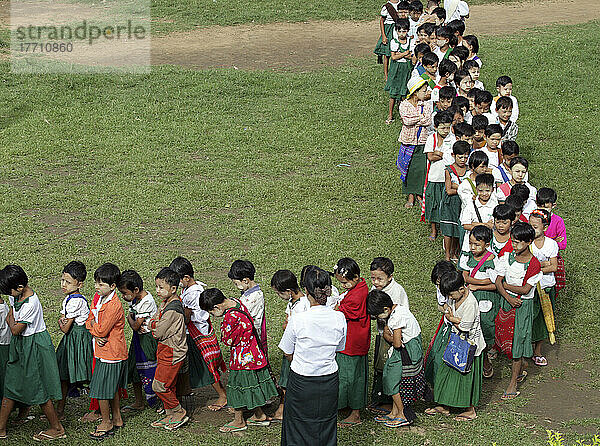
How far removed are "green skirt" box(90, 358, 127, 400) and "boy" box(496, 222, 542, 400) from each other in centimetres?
275

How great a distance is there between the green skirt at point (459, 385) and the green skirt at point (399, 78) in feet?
20.3

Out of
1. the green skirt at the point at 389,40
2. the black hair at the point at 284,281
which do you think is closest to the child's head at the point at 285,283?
the black hair at the point at 284,281

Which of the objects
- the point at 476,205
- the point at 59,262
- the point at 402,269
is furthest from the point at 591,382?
the point at 59,262

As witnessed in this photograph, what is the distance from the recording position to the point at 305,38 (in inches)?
616

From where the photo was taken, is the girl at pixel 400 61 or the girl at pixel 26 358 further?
the girl at pixel 400 61

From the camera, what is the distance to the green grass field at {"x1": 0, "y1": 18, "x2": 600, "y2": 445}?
23.5 feet

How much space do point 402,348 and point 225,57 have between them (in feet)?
33.4

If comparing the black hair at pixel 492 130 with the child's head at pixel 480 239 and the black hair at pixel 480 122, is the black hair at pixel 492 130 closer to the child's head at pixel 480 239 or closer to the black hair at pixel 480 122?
the black hair at pixel 480 122

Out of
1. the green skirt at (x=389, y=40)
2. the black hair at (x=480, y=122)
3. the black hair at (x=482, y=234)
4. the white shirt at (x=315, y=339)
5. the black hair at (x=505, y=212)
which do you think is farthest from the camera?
the green skirt at (x=389, y=40)

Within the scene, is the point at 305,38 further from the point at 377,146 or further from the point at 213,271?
the point at 213,271

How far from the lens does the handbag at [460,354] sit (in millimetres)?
5383

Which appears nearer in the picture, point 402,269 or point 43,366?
point 43,366

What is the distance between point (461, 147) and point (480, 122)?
54cm

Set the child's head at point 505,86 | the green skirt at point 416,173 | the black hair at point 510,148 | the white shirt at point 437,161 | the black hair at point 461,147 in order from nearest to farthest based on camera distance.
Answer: the black hair at point 461,147
the black hair at point 510,148
the white shirt at point 437,161
the child's head at point 505,86
the green skirt at point 416,173
